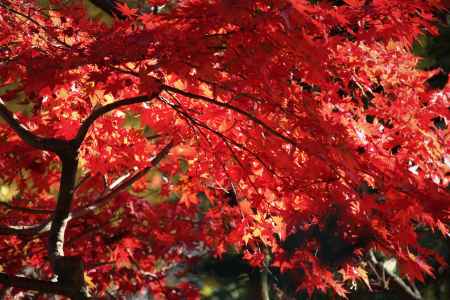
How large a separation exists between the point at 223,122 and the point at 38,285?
1.84 meters

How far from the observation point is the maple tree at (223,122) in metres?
3.00

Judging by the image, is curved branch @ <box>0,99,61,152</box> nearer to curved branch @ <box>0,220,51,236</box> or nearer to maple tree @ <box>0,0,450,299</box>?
maple tree @ <box>0,0,450,299</box>

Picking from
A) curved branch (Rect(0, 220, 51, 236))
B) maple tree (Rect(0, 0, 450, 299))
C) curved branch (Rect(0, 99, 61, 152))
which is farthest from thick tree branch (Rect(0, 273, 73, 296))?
curved branch (Rect(0, 99, 61, 152))

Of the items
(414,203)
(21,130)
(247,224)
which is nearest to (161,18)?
(21,130)

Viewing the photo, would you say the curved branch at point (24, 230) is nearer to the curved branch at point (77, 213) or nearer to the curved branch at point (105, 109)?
the curved branch at point (77, 213)

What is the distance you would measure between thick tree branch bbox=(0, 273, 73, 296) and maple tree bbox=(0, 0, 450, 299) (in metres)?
0.01

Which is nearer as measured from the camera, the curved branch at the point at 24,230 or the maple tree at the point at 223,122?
the maple tree at the point at 223,122

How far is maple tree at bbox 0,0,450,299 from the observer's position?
300cm

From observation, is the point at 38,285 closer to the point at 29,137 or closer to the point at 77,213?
the point at 77,213

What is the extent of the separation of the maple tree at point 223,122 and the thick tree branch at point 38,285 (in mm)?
14

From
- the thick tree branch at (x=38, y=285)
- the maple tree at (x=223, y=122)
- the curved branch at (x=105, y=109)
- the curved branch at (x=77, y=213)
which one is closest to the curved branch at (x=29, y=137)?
the maple tree at (x=223, y=122)

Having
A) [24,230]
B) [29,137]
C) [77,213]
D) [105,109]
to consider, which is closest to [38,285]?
[24,230]

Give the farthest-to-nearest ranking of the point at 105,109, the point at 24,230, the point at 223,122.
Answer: the point at 223,122 < the point at 24,230 < the point at 105,109

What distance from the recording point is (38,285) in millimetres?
3746
